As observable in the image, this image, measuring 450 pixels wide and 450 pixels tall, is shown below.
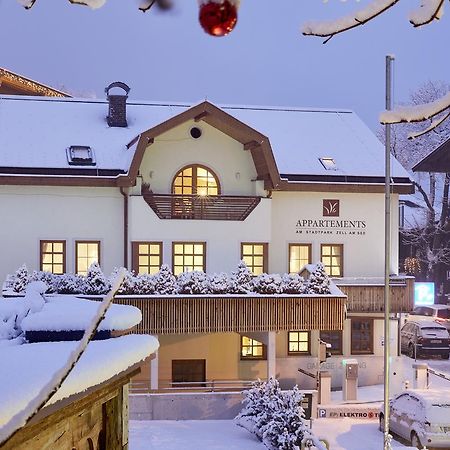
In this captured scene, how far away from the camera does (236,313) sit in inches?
863

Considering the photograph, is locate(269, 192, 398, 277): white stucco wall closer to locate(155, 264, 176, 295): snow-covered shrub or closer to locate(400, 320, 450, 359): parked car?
locate(155, 264, 176, 295): snow-covered shrub

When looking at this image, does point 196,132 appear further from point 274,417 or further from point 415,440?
point 415,440

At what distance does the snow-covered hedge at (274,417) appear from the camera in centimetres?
1786

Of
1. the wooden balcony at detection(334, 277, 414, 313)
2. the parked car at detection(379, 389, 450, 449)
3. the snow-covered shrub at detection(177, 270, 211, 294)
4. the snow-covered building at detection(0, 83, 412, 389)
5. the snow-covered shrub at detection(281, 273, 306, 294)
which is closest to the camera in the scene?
the parked car at detection(379, 389, 450, 449)

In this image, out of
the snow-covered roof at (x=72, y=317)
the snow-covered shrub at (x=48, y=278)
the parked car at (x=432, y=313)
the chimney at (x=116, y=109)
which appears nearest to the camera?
the snow-covered roof at (x=72, y=317)

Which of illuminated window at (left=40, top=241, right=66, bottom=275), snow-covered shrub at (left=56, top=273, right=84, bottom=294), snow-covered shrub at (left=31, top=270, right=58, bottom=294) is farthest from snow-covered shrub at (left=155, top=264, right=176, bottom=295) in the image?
illuminated window at (left=40, top=241, right=66, bottom=275)

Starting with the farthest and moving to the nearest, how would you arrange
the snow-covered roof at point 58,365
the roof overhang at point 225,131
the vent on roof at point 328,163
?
the vent on roof at point 328,163 → the roof overhang at point 225,131 → the snow-covered roof at point 58,365

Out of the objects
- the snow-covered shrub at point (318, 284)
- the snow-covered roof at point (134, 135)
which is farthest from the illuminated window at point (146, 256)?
the snow-covered shrub at point (318, 284)

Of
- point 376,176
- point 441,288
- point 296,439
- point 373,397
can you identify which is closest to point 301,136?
point 376,176

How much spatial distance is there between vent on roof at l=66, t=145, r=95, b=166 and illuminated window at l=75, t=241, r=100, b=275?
8.36 feet

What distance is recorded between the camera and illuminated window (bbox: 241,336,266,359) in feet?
82.4

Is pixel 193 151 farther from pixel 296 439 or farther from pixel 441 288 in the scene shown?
pixel 441 288

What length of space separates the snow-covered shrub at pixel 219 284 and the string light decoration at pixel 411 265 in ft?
90.5

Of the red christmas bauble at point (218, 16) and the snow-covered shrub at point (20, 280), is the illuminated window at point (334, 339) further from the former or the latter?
the red christmas bauble at point (218, 16)
